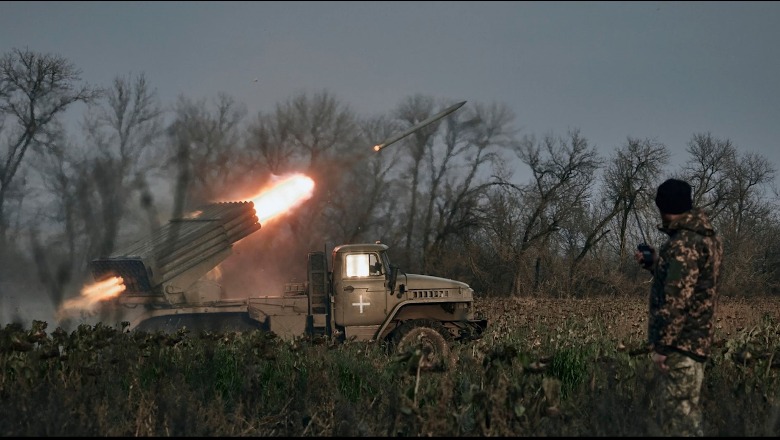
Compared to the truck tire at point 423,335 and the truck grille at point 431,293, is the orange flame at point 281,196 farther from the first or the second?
the truck tire at point 423,335

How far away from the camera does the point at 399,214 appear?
41.7 m

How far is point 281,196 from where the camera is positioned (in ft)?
67.4

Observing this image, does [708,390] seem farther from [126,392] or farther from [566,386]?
[126,392]

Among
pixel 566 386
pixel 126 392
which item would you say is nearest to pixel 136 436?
pixel 126 392

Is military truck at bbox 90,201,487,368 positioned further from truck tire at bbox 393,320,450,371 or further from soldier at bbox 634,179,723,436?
soldier at bbox 634,179,723,436

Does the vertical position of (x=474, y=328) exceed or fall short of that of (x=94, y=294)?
it falls short

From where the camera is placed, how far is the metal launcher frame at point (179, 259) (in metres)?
15.1

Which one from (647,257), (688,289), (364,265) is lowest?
(688,289)

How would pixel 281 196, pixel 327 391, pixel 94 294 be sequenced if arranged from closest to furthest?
pixel 327 391
pixel 94 294
pixel 281 196

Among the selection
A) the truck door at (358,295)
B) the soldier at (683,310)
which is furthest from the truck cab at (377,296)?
the soldier at (683,310)

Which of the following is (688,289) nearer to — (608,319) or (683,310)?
(683,310)

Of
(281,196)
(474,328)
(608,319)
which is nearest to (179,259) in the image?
(281,196)

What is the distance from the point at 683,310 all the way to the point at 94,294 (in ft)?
42.3

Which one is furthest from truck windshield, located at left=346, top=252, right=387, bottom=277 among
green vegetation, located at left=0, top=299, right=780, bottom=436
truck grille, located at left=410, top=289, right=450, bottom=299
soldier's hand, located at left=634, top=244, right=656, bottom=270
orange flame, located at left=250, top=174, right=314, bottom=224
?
soldier's hand, located at left=634, top=244, right=656, bottom=270
